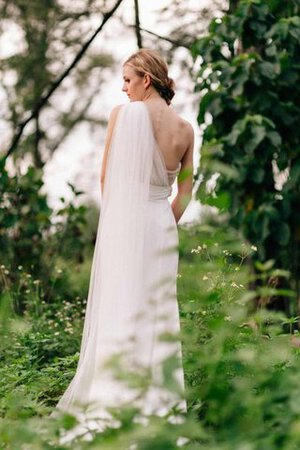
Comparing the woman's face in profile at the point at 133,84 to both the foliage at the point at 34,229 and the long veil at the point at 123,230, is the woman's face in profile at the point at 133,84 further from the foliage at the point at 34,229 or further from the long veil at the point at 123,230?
the foliage at the point at 34,229

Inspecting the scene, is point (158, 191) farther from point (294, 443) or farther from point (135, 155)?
point (294, 443)

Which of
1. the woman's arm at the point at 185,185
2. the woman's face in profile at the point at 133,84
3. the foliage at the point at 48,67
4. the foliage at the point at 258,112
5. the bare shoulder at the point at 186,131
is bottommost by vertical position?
the foliage at the point at 48,67

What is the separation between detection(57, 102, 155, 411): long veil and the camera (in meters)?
3.61

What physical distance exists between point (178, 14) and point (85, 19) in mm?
875

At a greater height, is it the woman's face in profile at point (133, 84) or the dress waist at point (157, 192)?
the woman's face in profile at point (133, 84)

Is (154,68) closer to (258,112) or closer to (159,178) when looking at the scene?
(159,178)

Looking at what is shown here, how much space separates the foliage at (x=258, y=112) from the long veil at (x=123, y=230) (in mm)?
2102

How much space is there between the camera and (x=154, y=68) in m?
3.71

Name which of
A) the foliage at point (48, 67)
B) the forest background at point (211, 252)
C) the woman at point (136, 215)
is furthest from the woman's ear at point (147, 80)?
the foliage at point (48, 67)

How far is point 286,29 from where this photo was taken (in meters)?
5.73

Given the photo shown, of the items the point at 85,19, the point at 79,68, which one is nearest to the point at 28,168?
the point at 85,19

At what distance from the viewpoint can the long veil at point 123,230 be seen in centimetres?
361

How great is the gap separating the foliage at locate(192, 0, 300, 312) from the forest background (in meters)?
0.01

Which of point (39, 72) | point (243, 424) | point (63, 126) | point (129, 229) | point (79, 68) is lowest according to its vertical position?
point (63, 126)
